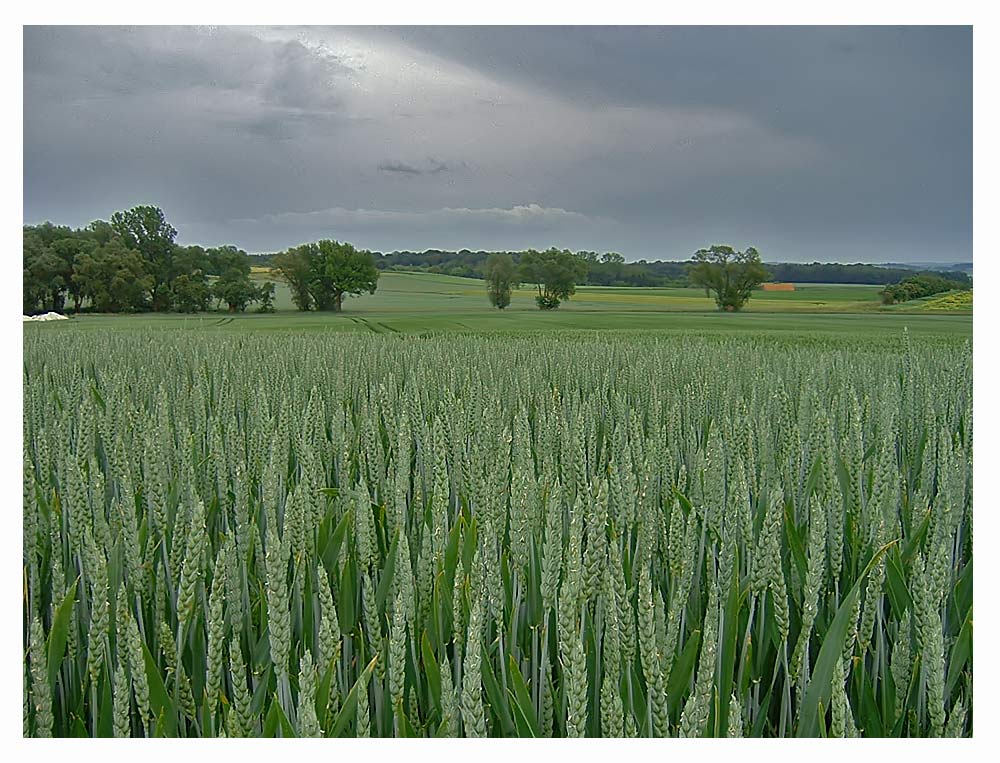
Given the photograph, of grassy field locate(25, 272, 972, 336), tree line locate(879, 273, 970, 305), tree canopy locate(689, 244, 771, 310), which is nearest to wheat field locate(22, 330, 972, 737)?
tree line locate(879, 273, 970, 305)

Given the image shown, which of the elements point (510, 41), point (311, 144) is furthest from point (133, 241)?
point (510, 41)

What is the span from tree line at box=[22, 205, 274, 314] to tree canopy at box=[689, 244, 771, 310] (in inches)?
45.0

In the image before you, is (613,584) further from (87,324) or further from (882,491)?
(87,324)

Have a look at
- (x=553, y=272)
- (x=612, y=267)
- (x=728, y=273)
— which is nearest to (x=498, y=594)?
(x=612, y=267)

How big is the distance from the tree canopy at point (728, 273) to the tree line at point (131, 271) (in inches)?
45.0

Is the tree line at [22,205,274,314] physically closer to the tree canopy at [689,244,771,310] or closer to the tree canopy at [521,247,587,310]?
the tree canopy at [521,247,587,310]

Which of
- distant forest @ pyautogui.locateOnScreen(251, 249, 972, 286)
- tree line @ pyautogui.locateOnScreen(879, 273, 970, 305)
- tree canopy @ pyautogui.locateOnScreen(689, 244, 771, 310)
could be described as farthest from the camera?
tree canopy @ pyautogui.locateOnScreen(689, 244, 771, 310)

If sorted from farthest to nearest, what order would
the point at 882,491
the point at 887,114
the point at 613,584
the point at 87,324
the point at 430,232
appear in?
the point at 430,232 → the point at 87,324 → the point at 887,114 → the point at 882,491 → the point at 613,584

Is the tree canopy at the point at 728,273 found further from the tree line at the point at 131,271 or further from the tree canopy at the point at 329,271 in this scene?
the tree line at the point at 131,271

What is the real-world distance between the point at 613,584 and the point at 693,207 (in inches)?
61.1

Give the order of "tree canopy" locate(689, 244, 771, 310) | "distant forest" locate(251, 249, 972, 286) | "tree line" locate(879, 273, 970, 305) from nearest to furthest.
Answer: "tree line" locate(879, 273, 970, 305) → "distant forest" locate(251, 249, 972, 286) → "tree canopy" locate(689, 244, 771, 310)

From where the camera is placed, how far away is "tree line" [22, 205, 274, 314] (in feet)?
5.14

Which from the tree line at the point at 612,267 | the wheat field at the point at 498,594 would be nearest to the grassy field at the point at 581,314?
the tree line at the point at 612,267
